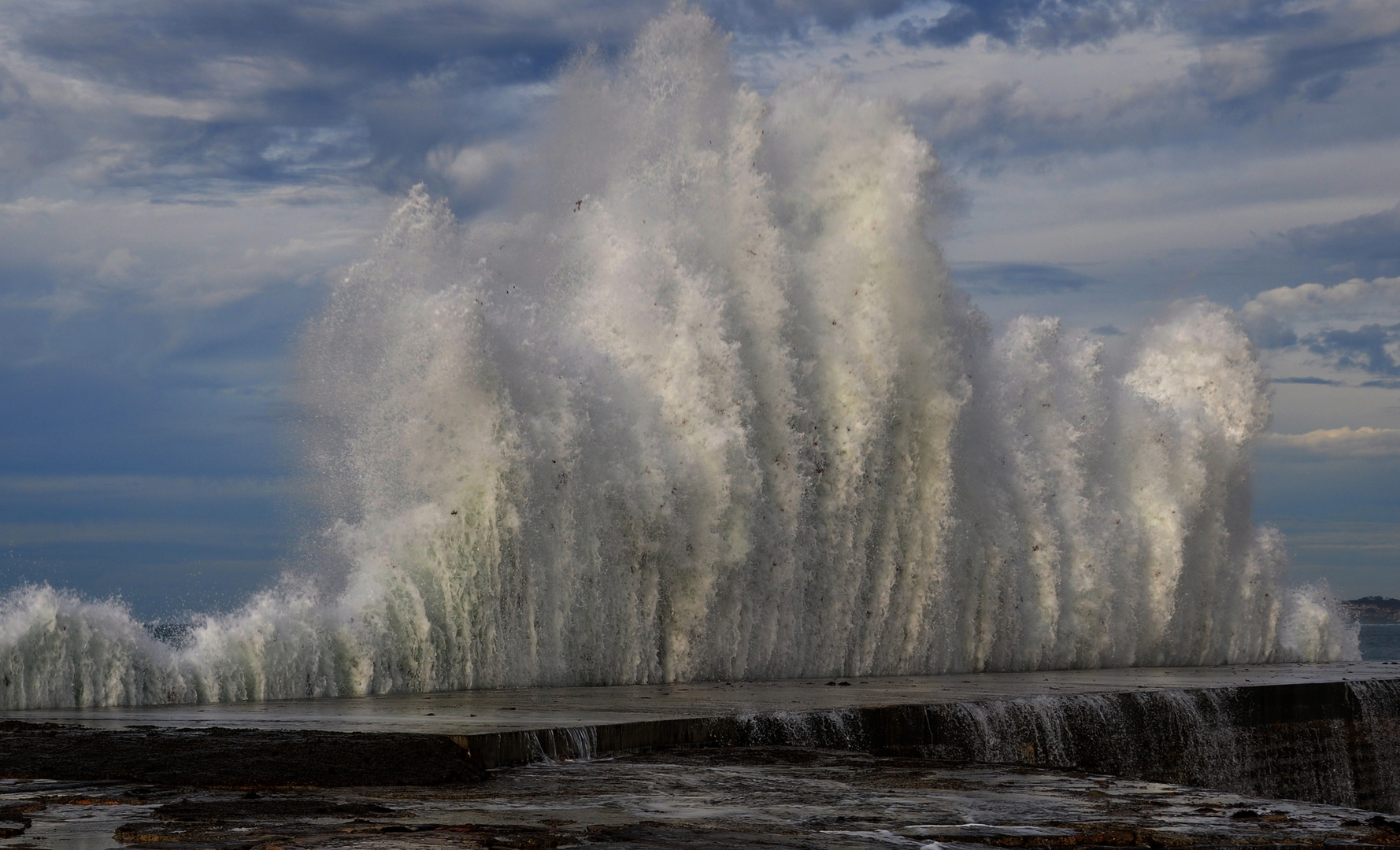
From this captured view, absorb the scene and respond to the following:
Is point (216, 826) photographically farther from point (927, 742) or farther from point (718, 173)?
point (718, 173)

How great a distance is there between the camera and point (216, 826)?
7.06m

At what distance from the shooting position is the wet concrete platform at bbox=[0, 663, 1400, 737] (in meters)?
11.6

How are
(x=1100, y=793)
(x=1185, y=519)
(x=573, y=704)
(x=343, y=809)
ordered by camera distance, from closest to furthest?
(x=343, y=809)
(x=1100, y=793)
(x=573, y=704)
(x=1185, y=519)

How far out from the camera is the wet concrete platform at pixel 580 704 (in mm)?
11594

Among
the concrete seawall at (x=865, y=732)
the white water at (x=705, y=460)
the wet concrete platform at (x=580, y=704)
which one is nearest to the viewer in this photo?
the concrete seawall at (x=865, y=732)

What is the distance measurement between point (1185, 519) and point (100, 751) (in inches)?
1016

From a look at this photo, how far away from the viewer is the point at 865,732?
43.5ft

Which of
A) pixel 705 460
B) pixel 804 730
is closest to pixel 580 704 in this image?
pixel 804 730

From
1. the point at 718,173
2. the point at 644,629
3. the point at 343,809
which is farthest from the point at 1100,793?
the point at 718,173

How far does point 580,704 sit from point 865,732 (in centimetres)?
277

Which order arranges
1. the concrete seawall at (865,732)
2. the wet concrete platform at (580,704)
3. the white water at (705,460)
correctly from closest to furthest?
the concrete seawall at (865,732), the wet concrete platform at (580,704), the white water at (705,460)

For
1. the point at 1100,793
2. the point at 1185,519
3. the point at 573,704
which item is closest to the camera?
the point at 1100,793

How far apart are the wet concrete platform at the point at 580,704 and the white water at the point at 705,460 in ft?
4.86

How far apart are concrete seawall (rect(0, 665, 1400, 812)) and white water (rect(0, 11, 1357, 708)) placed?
Result: 2.12 m
